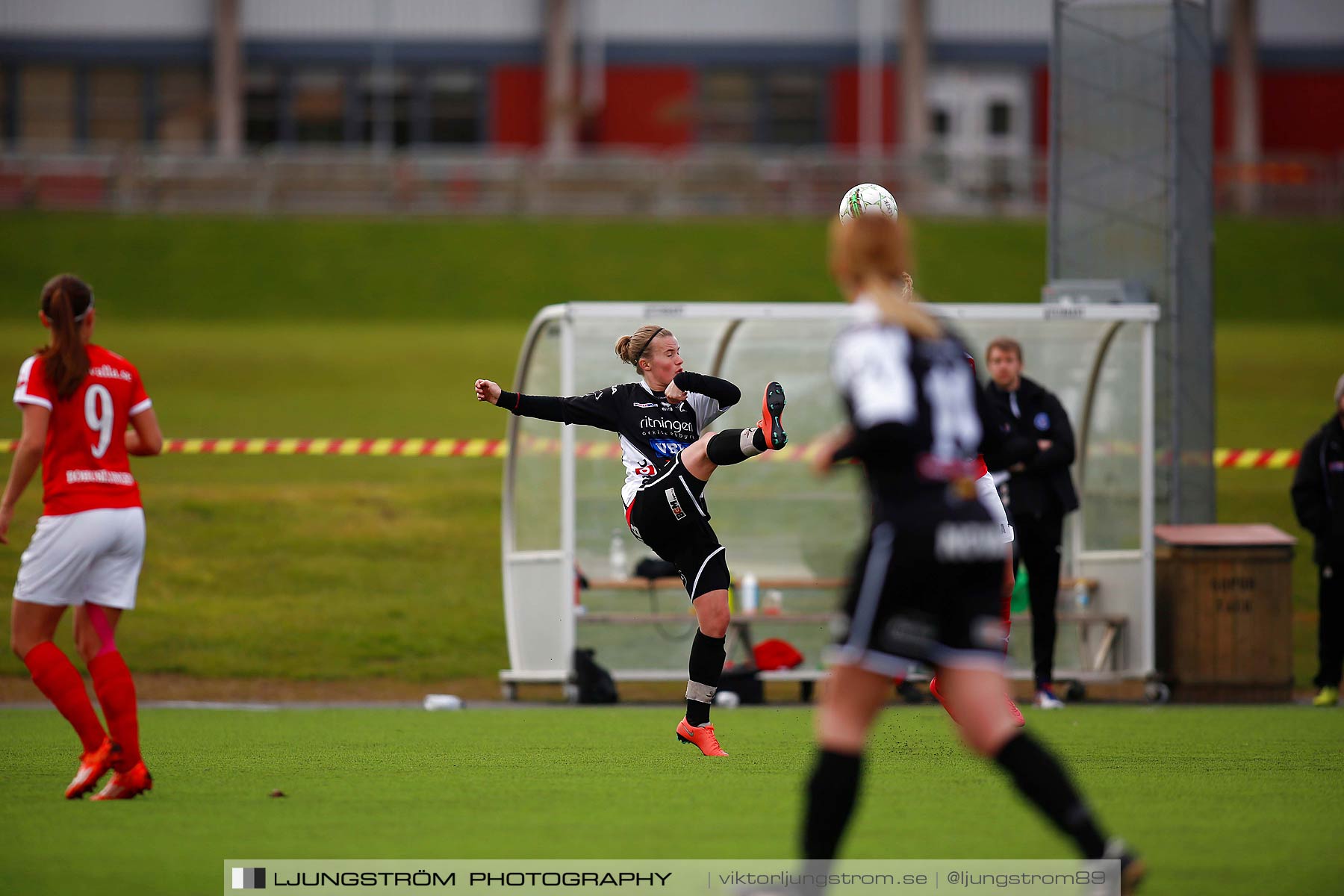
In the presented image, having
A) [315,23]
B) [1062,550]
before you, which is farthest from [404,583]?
[315,23]

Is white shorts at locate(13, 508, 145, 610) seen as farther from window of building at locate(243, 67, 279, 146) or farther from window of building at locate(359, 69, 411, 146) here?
window of building at locate(243, 67, 279, 146)

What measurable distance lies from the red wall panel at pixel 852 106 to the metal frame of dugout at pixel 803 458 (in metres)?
24.9

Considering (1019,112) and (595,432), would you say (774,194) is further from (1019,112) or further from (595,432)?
(595,432)

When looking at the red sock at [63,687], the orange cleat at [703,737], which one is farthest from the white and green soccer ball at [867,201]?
→ the red sock at [63,687]

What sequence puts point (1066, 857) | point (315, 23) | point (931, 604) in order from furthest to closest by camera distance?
point (315, 23)
point (1066, 857)
point (931, 604)

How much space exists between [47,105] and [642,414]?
3276 centimetres

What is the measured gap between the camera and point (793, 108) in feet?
124

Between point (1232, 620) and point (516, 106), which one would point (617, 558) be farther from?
point (516, 106)

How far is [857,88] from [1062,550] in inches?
1030

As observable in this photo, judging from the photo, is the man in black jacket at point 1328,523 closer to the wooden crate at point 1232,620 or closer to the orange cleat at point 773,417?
the wooden crate at point 1232,620

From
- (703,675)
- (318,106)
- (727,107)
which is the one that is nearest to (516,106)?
(318,106)

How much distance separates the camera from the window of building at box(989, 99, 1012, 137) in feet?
123

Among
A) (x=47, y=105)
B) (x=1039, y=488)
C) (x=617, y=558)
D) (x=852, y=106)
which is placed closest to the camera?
(x=1039, y=488)

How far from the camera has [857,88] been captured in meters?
37.3
